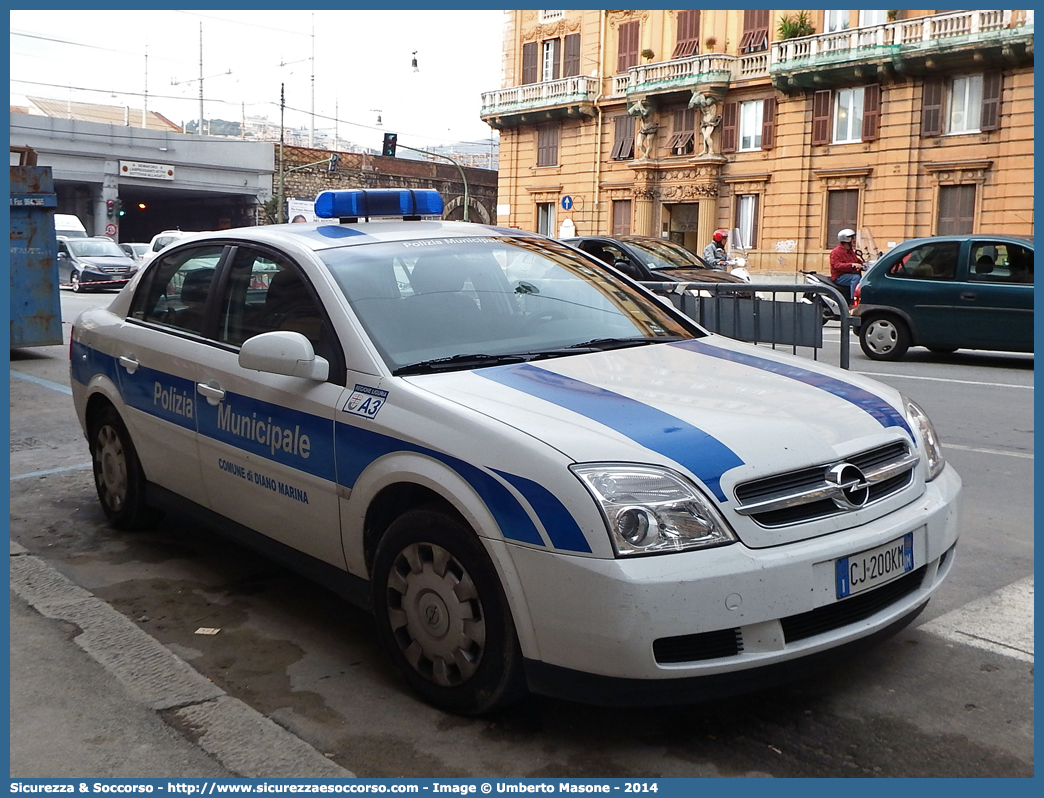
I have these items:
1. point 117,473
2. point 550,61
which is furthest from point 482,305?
point 550,61

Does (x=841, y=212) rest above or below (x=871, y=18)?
below

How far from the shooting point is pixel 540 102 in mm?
41625

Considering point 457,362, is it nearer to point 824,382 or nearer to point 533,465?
point 533,465

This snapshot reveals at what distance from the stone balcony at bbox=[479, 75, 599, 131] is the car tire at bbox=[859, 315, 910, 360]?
28.9 metres

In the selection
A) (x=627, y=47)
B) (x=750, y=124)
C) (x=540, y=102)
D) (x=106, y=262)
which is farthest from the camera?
(x=540, y=102)

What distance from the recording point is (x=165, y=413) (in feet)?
15.2

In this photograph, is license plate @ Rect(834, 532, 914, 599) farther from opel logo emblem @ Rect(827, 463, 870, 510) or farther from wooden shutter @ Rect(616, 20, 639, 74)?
wooden shutter @ Rect(616, 20, 639, 74)

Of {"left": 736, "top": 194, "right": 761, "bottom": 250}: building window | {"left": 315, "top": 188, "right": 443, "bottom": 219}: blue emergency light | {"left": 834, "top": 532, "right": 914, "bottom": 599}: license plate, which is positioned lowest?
{"left": 834, "top": 532, "right": 914, "bottom": 599}: license plate

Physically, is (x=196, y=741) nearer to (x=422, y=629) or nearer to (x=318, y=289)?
(x=422, y=629)

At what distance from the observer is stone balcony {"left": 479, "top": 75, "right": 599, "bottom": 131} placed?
40219 millimetres

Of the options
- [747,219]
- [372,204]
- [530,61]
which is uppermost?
[530,61]

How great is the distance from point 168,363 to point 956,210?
3057 centimetres

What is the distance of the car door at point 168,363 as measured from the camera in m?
4.48

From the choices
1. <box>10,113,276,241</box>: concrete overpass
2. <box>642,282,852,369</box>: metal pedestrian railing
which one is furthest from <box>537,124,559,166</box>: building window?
<box>642,282,852,369</box>: metal pedestrian railing
